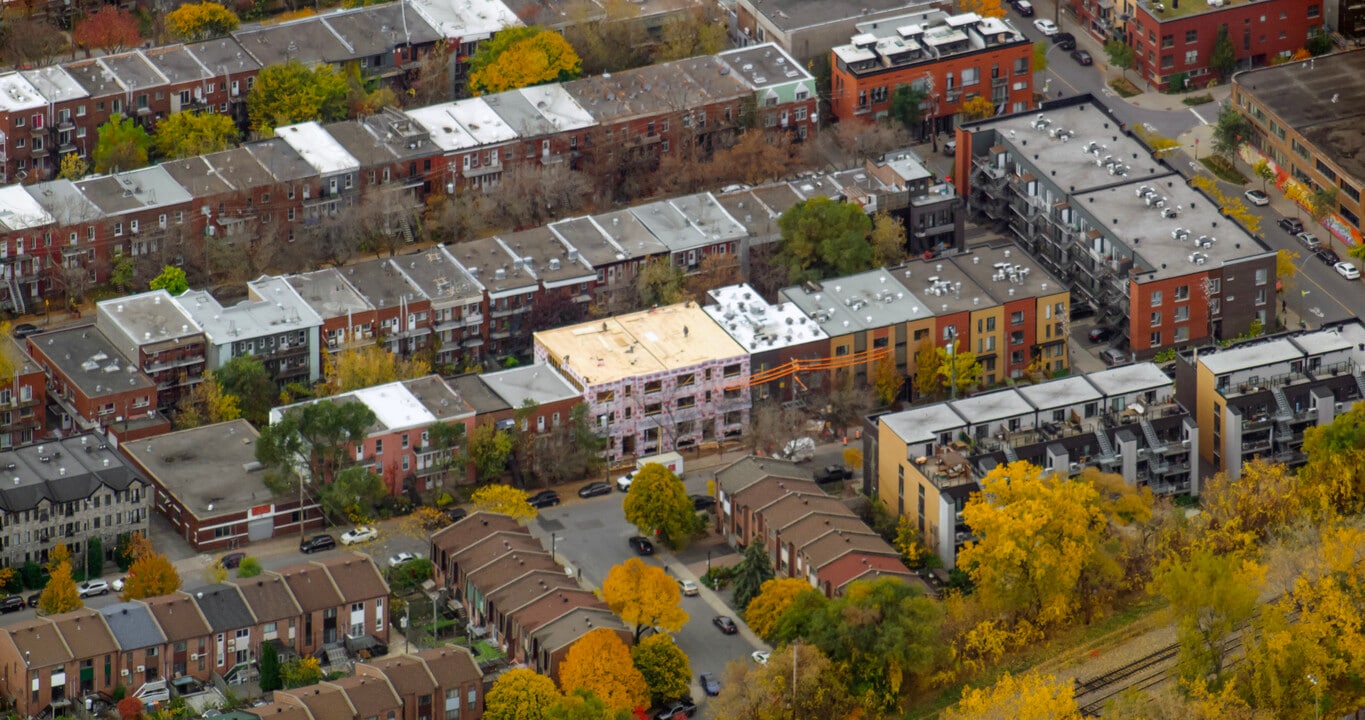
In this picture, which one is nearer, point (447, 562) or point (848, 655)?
point (848, 655)

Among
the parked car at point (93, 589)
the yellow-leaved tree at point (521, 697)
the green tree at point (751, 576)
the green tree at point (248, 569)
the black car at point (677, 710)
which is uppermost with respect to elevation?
the green tree at point (248, 569)

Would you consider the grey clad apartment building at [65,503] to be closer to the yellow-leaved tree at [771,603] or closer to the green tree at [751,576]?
the green tree at [751,576]

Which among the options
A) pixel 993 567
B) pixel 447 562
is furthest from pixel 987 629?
pixel 447 562

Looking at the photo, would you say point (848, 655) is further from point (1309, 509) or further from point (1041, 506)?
point (1309, 509)

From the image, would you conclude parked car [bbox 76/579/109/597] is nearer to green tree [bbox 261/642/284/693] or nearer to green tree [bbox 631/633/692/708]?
green tree [bbox 261/642/284/693]

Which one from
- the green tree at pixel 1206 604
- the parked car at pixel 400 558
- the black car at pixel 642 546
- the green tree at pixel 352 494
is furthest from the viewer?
the green tree at pixel 352 494

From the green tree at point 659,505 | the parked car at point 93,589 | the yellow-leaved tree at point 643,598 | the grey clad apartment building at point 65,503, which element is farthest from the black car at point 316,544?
the yellow-leaved tree at point 643,598

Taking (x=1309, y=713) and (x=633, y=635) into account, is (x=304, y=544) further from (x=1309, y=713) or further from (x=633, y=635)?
(x=1309, y=713)
